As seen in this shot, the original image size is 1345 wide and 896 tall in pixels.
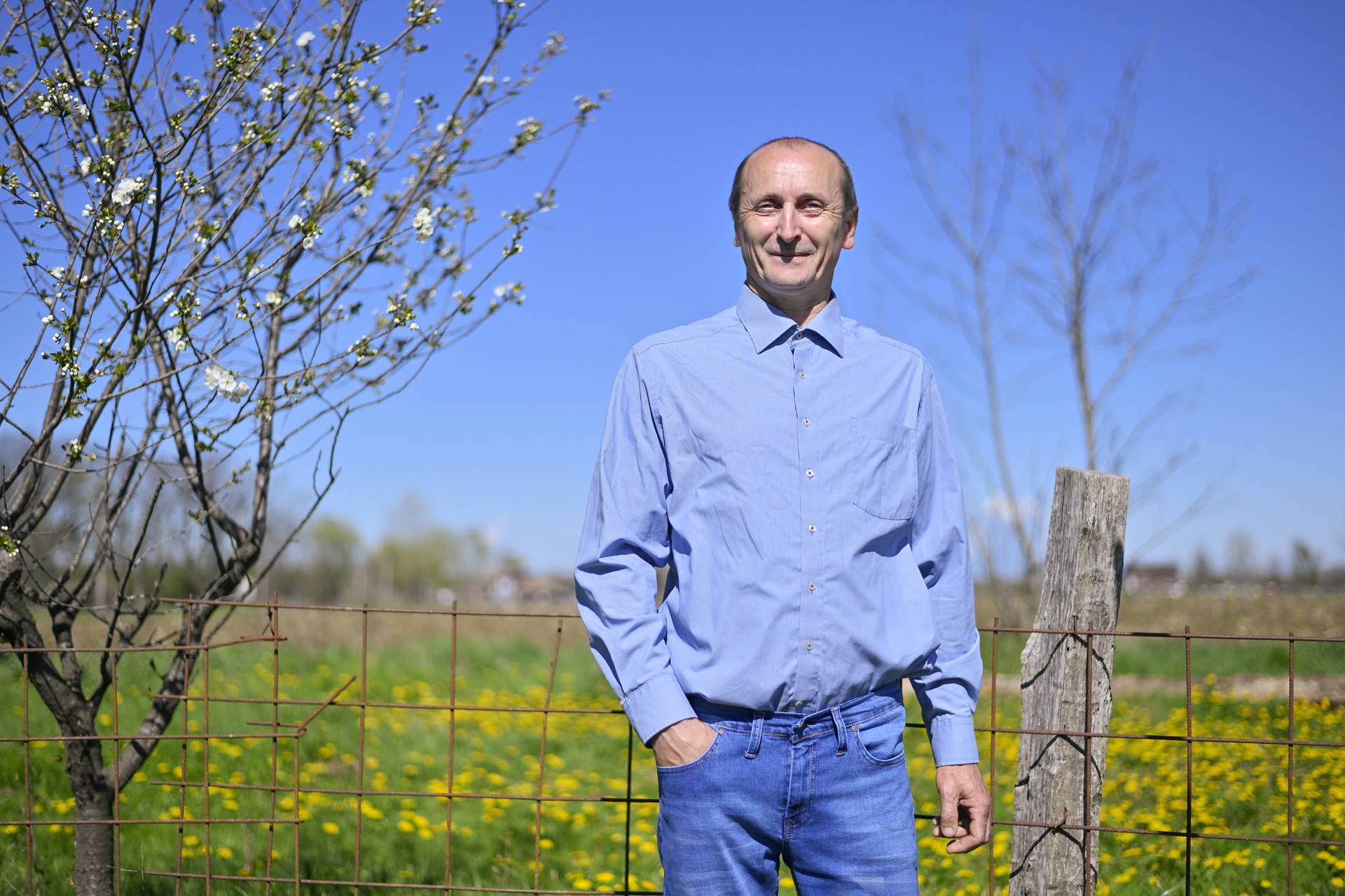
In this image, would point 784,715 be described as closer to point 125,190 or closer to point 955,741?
point 955,741

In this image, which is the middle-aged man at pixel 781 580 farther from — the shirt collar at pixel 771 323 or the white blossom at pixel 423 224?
the white blossom at pixel 423 224

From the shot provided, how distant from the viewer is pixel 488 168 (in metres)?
3.36

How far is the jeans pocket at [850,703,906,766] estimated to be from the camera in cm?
188

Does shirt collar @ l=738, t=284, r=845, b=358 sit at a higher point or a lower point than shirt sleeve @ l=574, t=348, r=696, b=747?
higher

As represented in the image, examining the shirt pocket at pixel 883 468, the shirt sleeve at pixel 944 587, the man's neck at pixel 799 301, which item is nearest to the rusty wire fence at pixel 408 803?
the shirt sleeve at pixel 944 587

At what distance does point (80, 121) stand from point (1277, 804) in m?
5.42

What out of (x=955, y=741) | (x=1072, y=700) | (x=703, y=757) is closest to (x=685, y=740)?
(x=703, y=757)

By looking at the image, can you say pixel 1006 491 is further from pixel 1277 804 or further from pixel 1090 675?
pixel 1090 675

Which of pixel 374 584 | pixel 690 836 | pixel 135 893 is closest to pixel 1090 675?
pixel 690 836

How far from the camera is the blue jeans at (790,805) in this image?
1.83 m

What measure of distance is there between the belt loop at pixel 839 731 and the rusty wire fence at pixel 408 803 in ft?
1.98

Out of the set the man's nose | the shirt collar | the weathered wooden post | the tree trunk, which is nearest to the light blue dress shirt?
the shirt collar

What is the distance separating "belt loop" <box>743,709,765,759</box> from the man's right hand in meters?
0.07

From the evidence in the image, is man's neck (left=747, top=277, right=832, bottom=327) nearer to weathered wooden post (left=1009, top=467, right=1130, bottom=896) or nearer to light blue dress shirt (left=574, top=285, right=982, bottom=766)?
light blue dress shirt (left=574, top=285, right=982, bottom=766)
